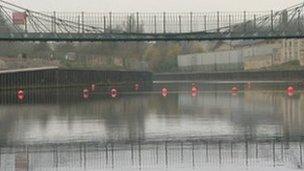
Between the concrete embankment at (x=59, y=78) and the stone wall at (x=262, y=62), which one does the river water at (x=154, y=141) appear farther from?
the stone wall at (x=262, y=62)

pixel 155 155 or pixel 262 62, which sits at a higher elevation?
pixel 262 62

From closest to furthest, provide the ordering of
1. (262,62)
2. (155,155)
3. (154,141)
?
1. (155,155)
2. (154,141)
3. (262,62)

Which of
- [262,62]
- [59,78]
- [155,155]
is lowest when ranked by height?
[155,155]

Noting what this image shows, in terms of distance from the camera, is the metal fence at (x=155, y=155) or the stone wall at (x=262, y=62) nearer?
the metal fence at (x=155, y=155)

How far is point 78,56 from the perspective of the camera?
539 feet

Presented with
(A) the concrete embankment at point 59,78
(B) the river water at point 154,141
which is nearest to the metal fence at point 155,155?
(B) the river water at point 154,141

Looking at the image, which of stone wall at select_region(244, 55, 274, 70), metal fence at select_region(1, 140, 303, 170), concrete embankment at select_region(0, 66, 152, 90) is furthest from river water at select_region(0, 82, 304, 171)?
stone wall at select_region(244, 55, 274, 70)

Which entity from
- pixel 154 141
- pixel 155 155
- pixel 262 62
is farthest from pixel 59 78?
pixel 155 155

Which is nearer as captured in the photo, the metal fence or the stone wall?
the metal fence

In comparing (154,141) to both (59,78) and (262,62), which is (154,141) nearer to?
(59,78)

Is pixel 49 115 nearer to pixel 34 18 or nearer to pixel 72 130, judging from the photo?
pixel 72 130

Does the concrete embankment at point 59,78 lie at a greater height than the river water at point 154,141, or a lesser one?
greater

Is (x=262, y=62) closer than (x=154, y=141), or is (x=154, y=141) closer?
(x=154, y=141)

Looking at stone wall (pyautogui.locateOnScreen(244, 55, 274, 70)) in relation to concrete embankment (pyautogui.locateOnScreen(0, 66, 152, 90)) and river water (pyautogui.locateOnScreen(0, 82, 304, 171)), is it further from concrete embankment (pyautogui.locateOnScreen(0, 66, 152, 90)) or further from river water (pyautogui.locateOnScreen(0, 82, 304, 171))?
river water (pyautogui.locateOnScreen(0, 82, 304, 171))
